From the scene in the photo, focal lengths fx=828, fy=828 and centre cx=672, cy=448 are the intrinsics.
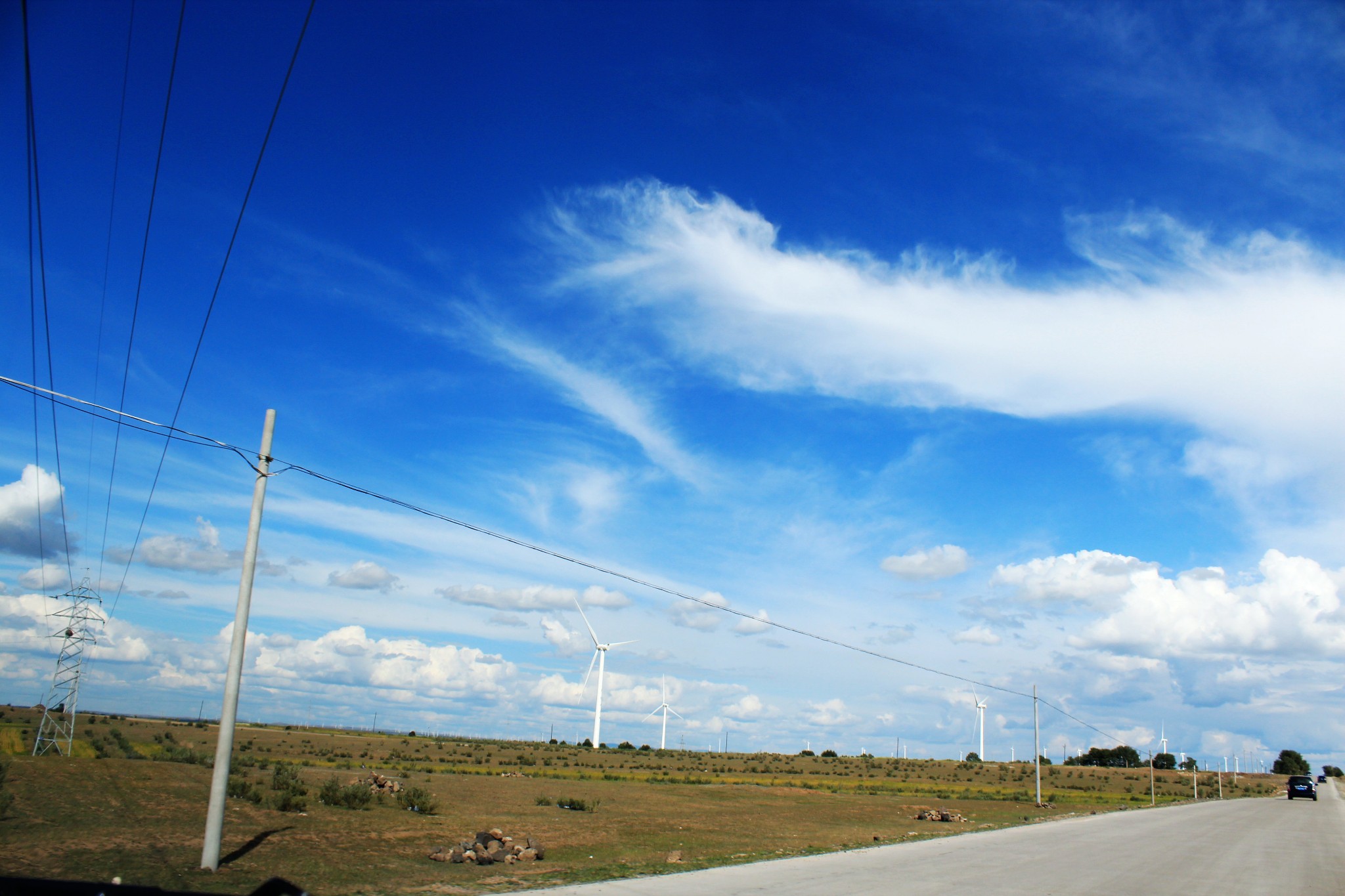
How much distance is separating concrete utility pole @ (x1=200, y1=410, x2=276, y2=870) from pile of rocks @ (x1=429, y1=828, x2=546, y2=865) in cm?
573

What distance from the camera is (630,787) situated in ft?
174

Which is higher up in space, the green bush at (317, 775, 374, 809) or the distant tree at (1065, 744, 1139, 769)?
the green bush at (317, 775, 374, 809)

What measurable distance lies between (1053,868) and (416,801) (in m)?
20.7

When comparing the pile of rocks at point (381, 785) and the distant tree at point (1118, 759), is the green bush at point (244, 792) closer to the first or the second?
the pile of rocks at point (381, 785)

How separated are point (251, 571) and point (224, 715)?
109 inches

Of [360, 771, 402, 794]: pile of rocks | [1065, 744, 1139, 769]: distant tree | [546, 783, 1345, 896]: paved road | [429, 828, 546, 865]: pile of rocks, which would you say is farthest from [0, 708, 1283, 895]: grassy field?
[1065, 744, 1139, 769]: distant tree

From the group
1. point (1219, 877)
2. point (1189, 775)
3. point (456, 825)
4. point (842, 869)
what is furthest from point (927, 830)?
point (1189, 775)

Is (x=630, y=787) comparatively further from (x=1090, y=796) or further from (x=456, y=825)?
(x=1090, y=796)

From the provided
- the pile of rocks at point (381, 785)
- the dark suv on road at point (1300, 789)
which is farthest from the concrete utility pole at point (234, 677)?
the dark suv on road at point (1300, 789)

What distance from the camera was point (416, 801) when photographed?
29.5 meters

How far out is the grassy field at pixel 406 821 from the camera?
16750 millimetres

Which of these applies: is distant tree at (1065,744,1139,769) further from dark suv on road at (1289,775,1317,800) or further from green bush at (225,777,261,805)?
green bush at (225,777,261,805)

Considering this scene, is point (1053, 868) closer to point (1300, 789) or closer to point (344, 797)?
point (344, 797)

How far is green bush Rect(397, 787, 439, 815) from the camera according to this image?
2925 cm
